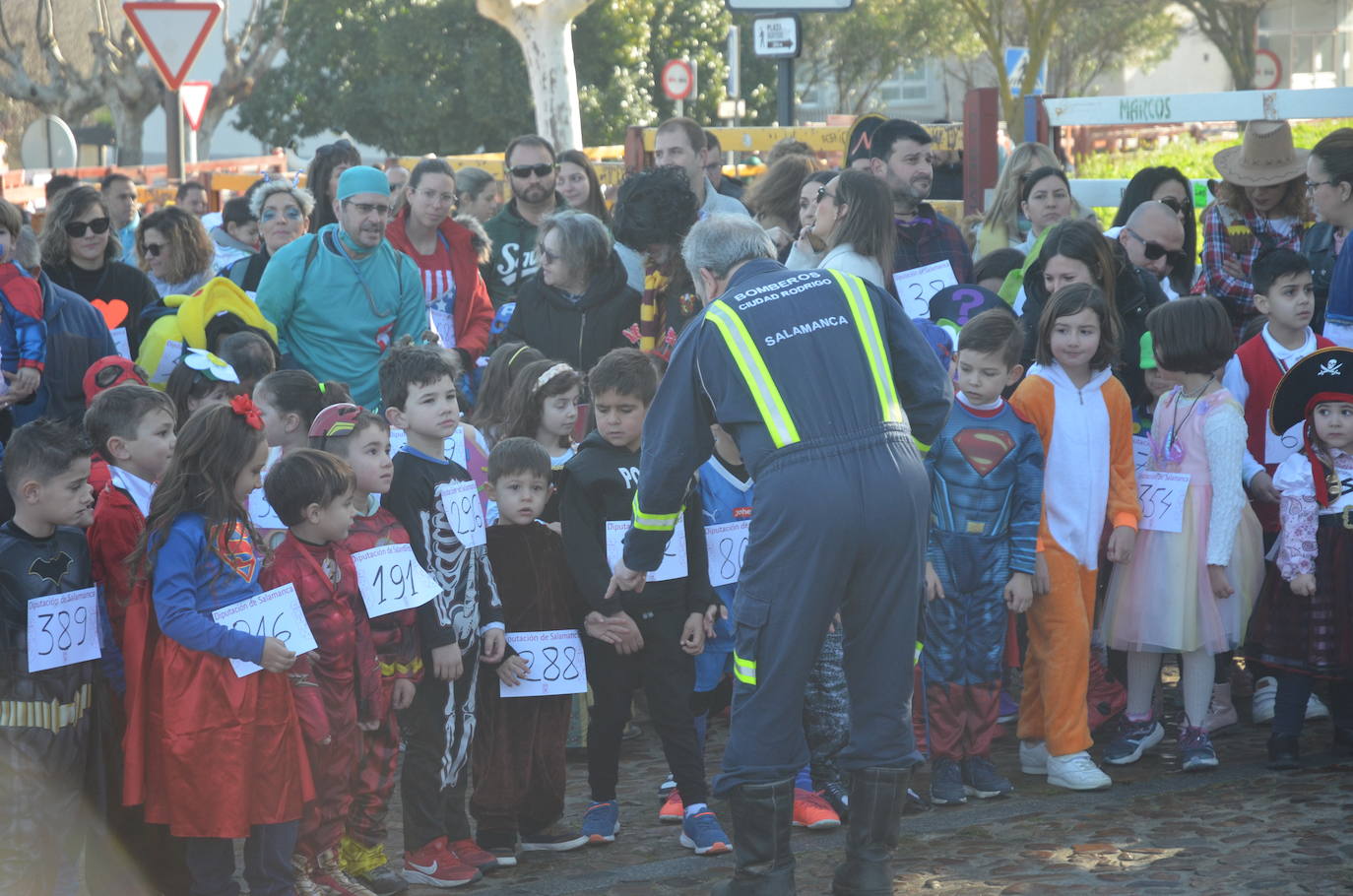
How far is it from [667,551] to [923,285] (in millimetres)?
2097

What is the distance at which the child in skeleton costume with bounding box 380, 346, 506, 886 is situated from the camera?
541cm

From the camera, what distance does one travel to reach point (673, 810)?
5.94m

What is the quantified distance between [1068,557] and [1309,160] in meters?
2.54

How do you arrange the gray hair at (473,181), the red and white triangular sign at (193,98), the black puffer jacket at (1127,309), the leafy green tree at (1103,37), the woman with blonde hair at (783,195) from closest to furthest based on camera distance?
the black puffer jacket at (1127,309) < the woman with blonde hair at (783,195) < the gray hair at (473,181) < the red and white triangular sign at (193,98) < the leafy green tree at (1103,37)

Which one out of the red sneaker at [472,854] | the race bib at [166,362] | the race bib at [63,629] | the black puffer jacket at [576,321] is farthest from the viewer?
the black puffer jacket at [576,321]

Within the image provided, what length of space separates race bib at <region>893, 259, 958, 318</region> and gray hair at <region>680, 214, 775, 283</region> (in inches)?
77.5

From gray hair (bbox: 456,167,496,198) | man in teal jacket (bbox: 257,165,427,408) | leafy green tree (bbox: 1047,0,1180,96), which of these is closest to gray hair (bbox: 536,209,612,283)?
man in teal jacket (bbox: 257,165,427,408)

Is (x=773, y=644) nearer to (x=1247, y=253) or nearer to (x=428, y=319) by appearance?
(x=428, y=319)

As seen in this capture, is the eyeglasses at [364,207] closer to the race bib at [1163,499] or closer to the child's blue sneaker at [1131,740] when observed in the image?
the race bib at [1163,499]

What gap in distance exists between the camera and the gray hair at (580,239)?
7.31 metres

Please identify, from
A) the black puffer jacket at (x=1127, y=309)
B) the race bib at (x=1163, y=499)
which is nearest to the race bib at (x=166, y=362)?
the black puffer jacket at (x=1127, y=309)

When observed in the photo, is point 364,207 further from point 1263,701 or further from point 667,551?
point 1263,701

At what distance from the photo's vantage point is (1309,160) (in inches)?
299

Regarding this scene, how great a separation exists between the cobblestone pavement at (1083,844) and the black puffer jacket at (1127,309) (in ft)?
5.47
